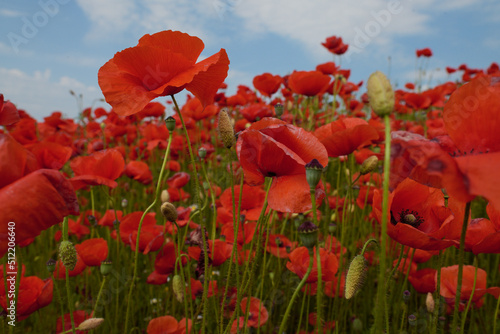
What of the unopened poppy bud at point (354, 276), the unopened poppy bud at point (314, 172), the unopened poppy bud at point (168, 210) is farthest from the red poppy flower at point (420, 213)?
the unopened poppy bud at point (168, 210)

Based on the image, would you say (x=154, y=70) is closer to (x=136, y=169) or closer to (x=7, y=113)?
(x=7, y=113)

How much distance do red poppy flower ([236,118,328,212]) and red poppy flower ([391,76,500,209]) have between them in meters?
0.22

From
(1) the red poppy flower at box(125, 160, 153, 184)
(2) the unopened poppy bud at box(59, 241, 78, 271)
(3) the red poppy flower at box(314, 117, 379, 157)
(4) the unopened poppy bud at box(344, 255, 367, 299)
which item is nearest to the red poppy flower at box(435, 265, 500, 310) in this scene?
(3) the red poppy flower at box(314, 117, 379, 157)

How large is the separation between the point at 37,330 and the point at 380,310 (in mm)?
1609

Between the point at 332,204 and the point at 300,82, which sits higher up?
the point at 300,82

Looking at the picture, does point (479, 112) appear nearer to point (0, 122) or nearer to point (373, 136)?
point (373, 136)

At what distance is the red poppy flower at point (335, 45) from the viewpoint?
12.5 feet

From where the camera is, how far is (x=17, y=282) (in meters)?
1.04

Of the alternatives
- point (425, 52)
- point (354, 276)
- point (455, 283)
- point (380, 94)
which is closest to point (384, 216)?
point (380, 94)

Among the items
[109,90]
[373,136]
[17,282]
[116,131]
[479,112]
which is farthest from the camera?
[116,131]

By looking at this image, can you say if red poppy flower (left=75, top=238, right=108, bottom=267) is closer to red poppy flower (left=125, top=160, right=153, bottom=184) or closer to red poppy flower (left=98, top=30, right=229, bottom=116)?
red poppy flower (left=98, top=30, right=229, bottom=116)

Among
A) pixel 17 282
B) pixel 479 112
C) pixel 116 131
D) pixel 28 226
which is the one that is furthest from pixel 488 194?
pixel 116 131

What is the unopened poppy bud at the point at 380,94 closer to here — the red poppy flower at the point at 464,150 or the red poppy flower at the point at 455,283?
the red poppy flower at the point at 464,150

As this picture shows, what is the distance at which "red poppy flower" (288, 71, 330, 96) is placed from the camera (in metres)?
2.12
